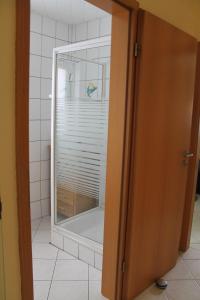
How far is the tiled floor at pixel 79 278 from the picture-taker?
1.89 meters

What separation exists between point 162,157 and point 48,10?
1.99 metres

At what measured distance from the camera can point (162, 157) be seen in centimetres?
179

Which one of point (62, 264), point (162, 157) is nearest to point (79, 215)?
point (62, 264)

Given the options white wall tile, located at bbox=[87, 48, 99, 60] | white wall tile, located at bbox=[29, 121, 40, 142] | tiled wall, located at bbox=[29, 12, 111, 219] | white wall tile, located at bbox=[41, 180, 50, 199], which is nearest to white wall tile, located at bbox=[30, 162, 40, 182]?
tiled wall, located at bbox=[29, 12, 111, 219]

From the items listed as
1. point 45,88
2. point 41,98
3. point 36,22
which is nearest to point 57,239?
point 41,98

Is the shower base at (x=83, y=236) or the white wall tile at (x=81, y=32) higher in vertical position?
the white wall tile at (x=81, y=32)

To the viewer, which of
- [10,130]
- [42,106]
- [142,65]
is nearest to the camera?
[10,130]

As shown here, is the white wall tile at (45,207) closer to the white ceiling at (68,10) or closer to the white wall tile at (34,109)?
the white wall tile at (34,109)

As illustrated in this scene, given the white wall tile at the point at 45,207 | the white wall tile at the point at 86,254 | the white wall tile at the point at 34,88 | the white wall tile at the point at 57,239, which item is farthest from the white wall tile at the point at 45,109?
the white wall tile at the point at 86,254

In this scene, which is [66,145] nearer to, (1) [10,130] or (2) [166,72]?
(2) [166,72]

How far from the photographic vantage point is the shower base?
2.20m

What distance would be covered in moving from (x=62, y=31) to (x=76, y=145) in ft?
5.00

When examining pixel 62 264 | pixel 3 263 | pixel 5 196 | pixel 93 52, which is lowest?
pixel 62 264

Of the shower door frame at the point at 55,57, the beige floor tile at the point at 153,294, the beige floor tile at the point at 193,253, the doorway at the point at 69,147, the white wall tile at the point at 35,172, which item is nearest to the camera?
the beige floor tile at the point at 153,294
